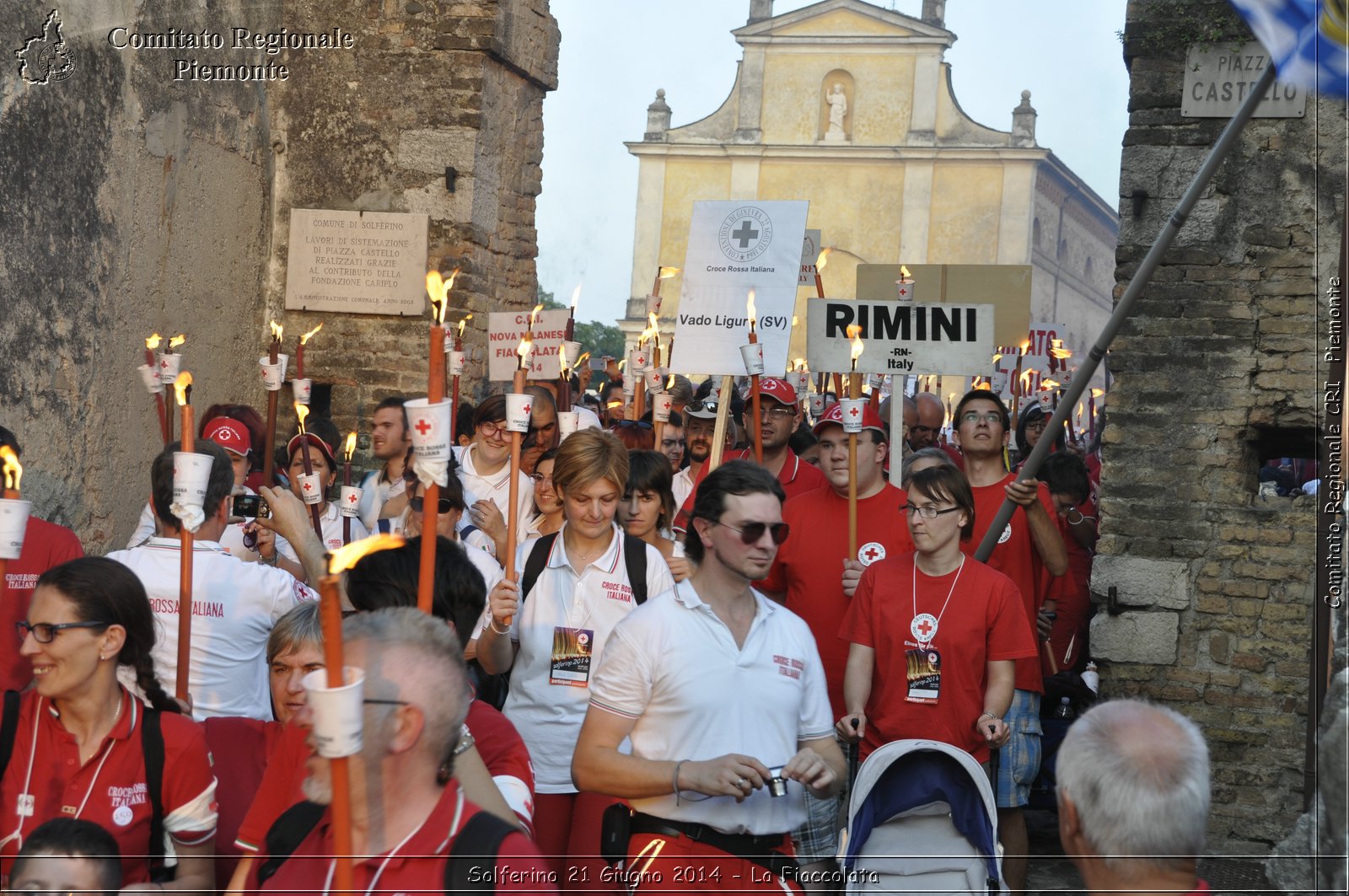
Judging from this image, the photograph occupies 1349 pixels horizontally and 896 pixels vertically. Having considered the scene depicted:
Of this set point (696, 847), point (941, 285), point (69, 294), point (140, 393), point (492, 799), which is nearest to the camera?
point (492, 799)

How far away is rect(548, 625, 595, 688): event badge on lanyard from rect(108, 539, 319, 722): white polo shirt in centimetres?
86

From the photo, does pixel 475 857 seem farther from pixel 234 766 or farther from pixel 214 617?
pixel 214 617

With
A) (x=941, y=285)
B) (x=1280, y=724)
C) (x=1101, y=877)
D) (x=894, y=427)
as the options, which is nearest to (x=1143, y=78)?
(x=894, y=427)

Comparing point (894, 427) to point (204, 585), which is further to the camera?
point (894, 427)

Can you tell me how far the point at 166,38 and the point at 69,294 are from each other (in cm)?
212

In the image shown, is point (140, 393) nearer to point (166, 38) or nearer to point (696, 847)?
point (166, 38)

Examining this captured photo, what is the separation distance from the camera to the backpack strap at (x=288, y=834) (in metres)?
2.77

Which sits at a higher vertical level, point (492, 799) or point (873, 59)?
point (873, 59)

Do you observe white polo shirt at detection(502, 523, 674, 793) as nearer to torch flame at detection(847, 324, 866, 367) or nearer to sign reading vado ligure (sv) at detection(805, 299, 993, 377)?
torch flame at detection(847, 324, 866, 367)

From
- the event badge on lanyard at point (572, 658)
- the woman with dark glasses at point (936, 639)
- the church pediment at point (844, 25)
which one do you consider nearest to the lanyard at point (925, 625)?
the woman with dark glasses at point (936, 639)

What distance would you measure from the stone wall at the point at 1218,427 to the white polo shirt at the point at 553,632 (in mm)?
3563

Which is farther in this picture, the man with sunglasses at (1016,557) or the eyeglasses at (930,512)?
the man with sunglasses at (1016,557)

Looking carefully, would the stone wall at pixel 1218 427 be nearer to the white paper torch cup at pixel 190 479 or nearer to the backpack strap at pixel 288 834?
the white paper torch cup at pixel 190 479

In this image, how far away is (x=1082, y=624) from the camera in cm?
767
